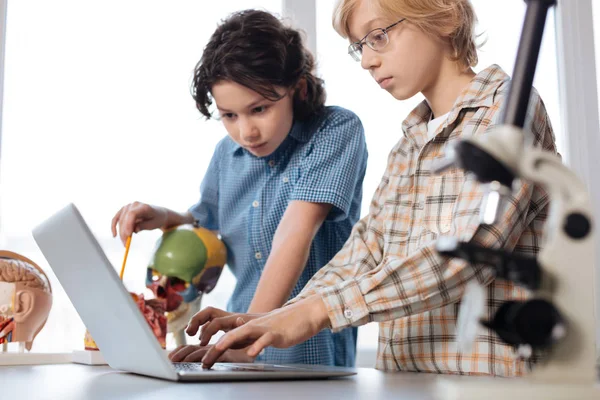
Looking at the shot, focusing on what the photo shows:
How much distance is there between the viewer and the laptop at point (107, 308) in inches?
30.2

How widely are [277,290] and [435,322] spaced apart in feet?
1.38

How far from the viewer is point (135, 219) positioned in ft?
5.35

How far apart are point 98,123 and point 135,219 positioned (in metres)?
0.94

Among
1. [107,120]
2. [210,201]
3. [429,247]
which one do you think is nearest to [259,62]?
[210,201]

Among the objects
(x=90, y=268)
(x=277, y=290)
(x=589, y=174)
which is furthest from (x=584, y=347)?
(x=589, y=174)

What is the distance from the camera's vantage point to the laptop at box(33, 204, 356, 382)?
30.2 inches

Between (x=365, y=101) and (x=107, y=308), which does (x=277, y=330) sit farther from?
(x=365, y=101)

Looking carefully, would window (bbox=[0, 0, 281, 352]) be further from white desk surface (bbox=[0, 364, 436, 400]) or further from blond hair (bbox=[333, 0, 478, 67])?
white desk surface (bbox=[0, 364, 436, 400])

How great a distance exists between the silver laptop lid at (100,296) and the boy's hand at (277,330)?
0.32 feet

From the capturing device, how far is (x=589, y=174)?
2848 millimetres

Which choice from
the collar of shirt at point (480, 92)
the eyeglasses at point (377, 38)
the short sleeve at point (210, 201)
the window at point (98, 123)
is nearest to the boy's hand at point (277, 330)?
the collar of shirt at point (480, 92)

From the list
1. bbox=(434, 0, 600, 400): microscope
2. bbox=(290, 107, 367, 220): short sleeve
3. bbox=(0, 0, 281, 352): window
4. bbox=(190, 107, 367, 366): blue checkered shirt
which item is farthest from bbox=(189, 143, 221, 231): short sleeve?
bbox=(434, 0, 600, 400): microscope

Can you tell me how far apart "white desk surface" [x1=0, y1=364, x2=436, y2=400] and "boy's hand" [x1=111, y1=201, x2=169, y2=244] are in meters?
0.72

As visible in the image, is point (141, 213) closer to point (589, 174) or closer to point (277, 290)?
point (277, 290)
